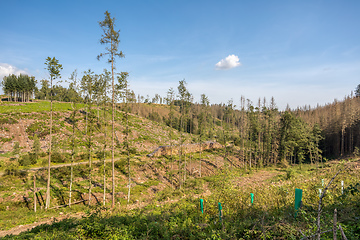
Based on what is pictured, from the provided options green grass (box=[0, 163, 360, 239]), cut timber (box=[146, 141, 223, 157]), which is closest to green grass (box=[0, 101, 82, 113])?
cut timber (box=[146, 141, 223, 157])

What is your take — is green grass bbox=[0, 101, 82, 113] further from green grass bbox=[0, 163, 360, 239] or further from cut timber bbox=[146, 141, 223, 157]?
Result: green grass bbox=[0, 163, 360, 239]

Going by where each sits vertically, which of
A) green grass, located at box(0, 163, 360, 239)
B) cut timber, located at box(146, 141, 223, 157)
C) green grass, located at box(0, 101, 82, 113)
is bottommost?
cut timber, located at box(146, 141, 223, 157)

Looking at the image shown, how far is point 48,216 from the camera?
1478 cm

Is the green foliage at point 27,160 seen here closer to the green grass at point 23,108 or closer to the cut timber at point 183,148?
the cut timber at point 183,148

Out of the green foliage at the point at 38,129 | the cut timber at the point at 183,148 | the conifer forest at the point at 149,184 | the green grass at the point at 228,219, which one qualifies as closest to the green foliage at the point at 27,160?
the conifer forest at the point at 149,184

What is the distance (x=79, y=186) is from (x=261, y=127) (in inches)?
1621

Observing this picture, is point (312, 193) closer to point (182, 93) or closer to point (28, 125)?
point (182, 93)

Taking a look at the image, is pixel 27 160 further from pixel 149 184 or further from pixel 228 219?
pixel 228 219

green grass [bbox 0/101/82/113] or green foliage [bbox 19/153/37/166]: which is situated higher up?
green grass [bbox 0/101/82/113]

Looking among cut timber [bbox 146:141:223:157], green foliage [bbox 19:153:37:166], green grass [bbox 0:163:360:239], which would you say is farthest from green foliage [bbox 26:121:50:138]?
green grass [bbox 0:163:360:239]

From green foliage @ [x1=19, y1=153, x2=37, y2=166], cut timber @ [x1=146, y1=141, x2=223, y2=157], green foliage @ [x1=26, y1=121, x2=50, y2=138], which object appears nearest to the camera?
green foliage @ [x1=19, y1=153, x2=37, y2=166]

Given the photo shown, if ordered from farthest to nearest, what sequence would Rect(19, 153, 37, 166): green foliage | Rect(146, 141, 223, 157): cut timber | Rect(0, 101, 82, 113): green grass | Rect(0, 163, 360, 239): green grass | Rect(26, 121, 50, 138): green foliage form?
1. Rect(0, 101, 82, 113): green grass
2. Rect(146, 141, 223, 157): cut timber
3. Rect(26, 121, 50, 138): green foliage
4. Rect(19, 153, 37, 166): green foliage
5. Rect(0, 163, 360, 239): green grass

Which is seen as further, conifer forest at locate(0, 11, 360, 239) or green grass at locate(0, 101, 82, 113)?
green grass at locate(0, 101, 82, 113)

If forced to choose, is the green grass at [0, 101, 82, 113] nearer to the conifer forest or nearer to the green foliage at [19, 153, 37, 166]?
the conifer forest
